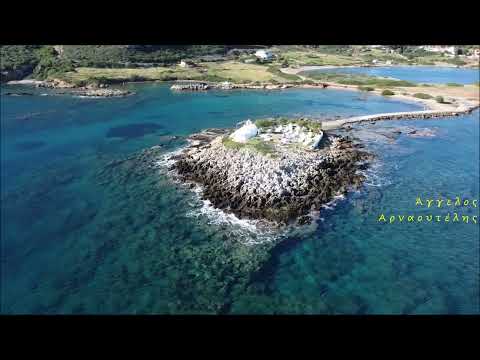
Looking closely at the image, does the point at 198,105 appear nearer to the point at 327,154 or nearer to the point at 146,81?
the point at 146,81

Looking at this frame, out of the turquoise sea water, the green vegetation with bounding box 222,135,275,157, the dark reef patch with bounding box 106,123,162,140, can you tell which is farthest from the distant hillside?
the green vegetation with bounding box 222,135,275,157

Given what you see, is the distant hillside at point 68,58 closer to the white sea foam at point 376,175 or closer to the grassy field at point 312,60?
the grassy field at point 312,60

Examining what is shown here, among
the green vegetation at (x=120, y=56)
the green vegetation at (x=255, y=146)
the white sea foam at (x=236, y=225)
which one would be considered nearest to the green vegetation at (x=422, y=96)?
the green vegetation at (x=255, y=146)

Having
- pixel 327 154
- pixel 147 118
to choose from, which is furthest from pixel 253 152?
pixel 147 118

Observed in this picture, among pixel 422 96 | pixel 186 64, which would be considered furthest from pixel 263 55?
pixel 422 96

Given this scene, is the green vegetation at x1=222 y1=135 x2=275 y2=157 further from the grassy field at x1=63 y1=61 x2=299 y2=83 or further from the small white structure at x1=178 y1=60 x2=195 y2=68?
the small white structure at x1=178 y1=60 x2=195 y2=68

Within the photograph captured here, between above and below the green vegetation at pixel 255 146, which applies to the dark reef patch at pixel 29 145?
below
